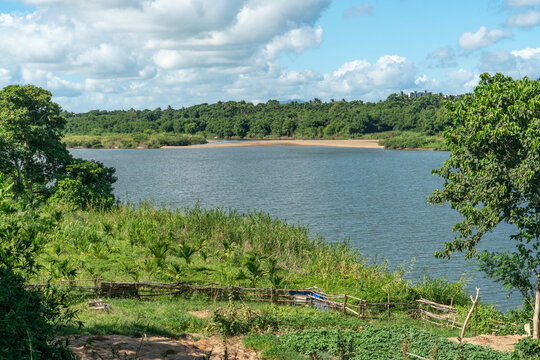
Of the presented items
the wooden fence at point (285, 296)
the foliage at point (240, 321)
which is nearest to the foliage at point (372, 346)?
the foliage at point (240, 321)

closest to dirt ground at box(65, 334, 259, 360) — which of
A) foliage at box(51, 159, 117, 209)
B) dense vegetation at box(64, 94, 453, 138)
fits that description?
foliage at box(51, 159, 117, 209)

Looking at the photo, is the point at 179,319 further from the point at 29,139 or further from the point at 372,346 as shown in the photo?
the point at 29,139

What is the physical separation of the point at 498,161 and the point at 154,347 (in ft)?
36.1

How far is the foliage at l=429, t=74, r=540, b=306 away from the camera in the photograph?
13.5 metres

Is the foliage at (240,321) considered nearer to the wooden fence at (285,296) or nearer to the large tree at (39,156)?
the wooden fence at (285,296)

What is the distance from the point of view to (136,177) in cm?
6134

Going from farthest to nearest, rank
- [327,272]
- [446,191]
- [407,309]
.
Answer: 1. [327,272]
2. [407,309]
3. [446,191]

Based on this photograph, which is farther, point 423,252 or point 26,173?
point 26,173

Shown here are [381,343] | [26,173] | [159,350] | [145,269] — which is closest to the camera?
[159,350]

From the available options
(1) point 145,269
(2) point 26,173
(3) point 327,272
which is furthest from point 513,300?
(2) point 26,173

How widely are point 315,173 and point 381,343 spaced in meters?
53.2

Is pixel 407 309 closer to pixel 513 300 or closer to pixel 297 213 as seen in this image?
pixel 513 300

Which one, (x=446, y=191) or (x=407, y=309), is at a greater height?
(x=446, y=191)

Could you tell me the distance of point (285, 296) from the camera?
56.7 ft
